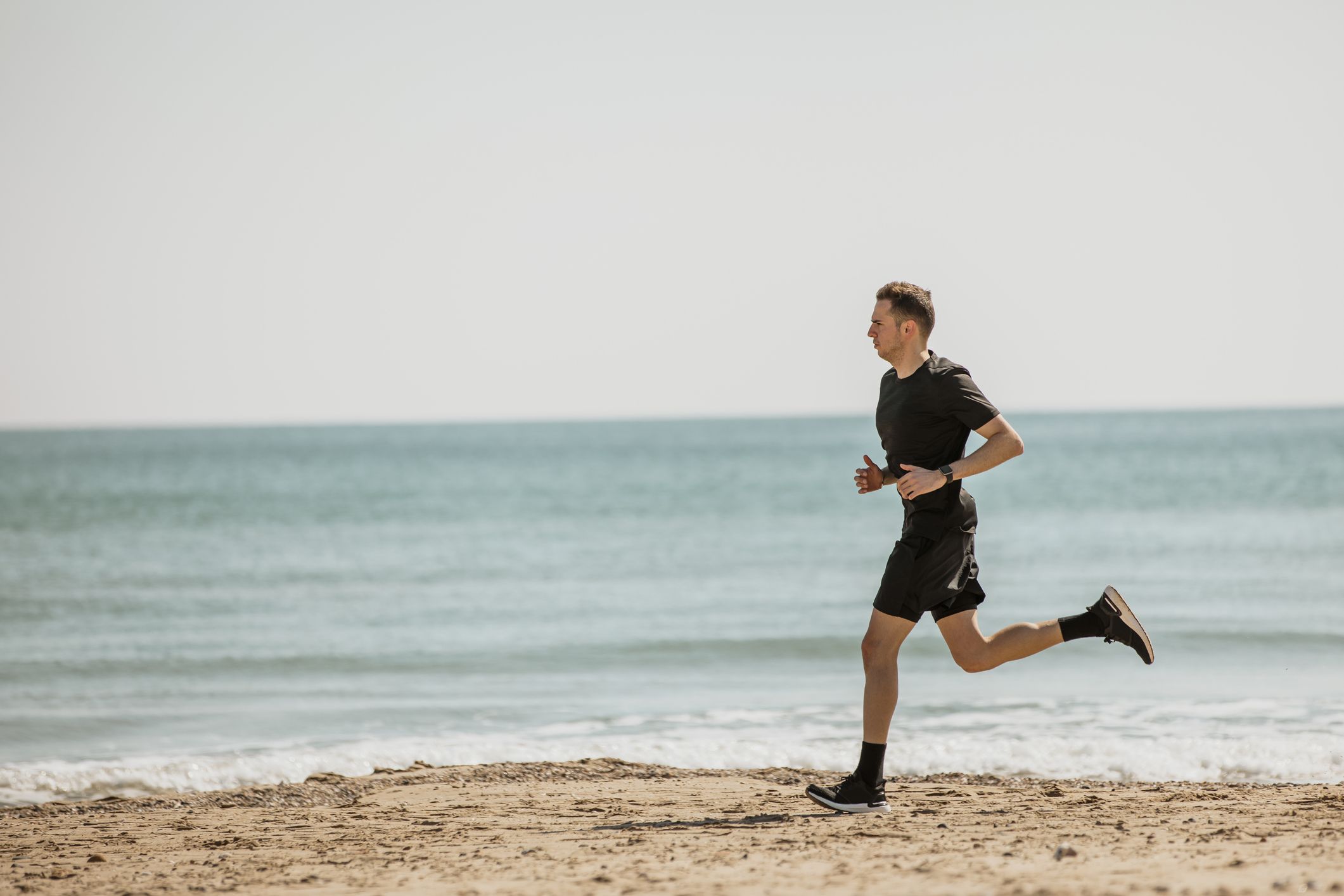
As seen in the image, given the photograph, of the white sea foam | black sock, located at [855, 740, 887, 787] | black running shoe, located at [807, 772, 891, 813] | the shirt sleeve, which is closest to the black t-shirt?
the shirt sleeve

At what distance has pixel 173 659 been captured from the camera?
1105 cm

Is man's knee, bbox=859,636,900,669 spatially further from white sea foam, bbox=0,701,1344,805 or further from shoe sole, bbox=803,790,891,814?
white sea foam, bbox=0,701,1344,805

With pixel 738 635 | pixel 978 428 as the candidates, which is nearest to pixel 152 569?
pixel 738 635

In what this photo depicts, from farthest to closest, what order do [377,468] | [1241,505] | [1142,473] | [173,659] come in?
[377,468] < [1142,473] < [1241,505] < [173,659]

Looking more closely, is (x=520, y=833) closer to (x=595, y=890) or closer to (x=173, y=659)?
(x=595, y=890)

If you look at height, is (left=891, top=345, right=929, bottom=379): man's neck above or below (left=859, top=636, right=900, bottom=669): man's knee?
above

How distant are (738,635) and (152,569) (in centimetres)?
1187

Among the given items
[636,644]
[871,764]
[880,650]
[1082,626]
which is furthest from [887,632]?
[636,644]

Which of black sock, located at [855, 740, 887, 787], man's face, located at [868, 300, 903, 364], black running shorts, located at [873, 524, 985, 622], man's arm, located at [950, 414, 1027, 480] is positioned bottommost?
black sock, located at [855, 740, 887, 787]

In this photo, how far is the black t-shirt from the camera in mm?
4457

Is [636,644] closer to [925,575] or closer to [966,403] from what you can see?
[925,575]

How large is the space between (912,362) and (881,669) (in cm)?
121

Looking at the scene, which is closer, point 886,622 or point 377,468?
point 886,622

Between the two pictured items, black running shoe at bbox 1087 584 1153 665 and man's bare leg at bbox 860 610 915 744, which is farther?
black running shoe at bbox 1087 584 1153 665
